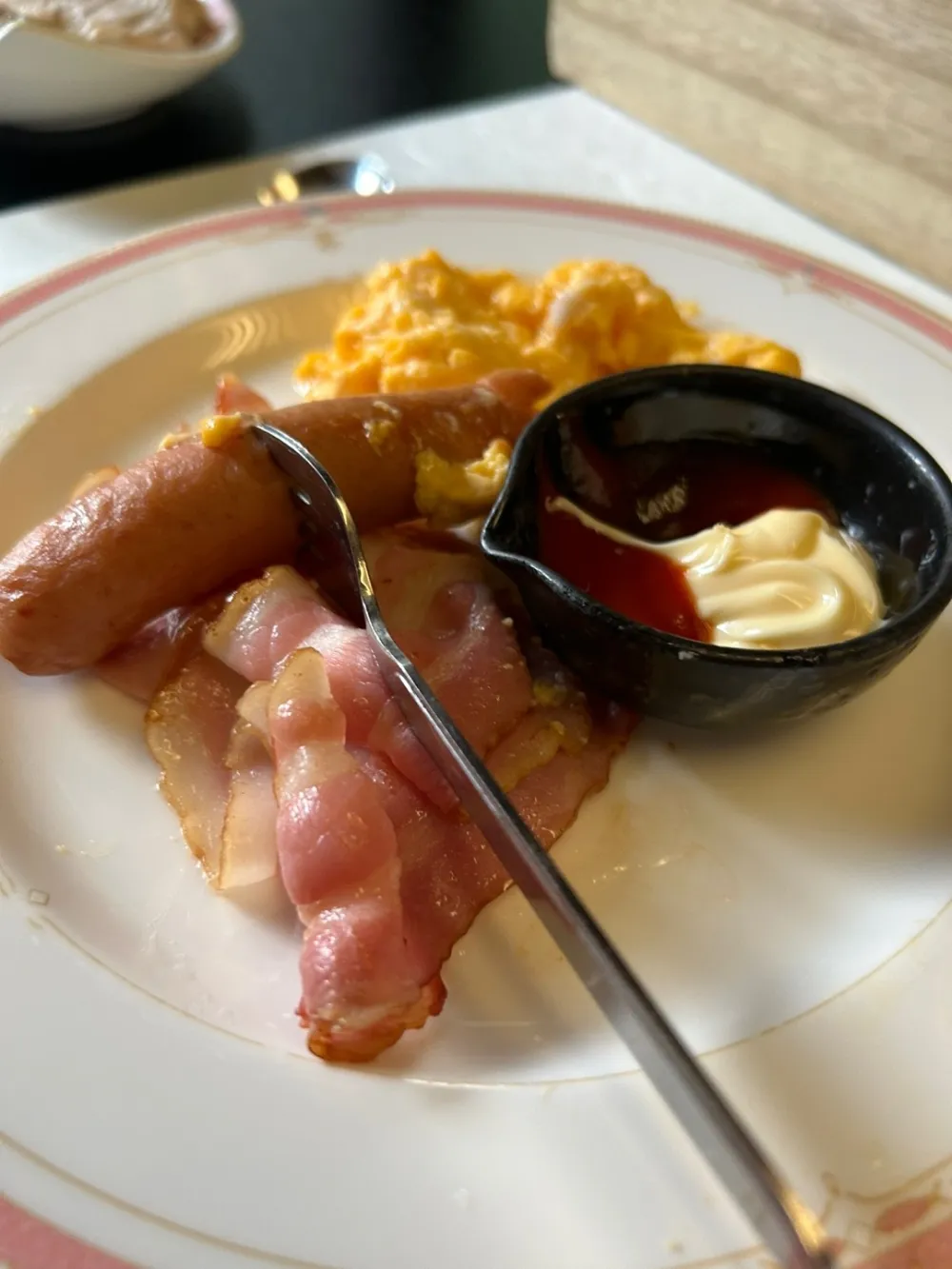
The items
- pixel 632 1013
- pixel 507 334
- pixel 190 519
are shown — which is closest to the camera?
pixel 632 1013

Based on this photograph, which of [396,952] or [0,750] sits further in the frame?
[0,750]

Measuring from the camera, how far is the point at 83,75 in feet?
8.37

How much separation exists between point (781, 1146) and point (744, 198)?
99.0 inches

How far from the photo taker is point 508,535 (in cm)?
147

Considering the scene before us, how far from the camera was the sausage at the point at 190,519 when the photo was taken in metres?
1.37

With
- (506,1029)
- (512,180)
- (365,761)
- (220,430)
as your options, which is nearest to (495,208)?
(512,180)

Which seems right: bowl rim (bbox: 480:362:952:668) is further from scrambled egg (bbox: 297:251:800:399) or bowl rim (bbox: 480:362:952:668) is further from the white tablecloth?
the white tablecloth

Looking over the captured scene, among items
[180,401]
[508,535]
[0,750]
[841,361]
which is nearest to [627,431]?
[508,535]

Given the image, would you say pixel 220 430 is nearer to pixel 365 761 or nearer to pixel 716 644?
pixel 365 761

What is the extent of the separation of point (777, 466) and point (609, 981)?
105cm

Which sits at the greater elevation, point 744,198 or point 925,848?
point 744,198

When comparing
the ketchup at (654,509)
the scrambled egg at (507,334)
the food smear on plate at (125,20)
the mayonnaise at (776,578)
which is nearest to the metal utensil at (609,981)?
the ketchup at (654,509)

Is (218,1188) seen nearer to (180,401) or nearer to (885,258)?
(180,401)

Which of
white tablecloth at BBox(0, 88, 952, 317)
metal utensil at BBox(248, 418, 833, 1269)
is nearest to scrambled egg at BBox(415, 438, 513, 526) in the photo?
metal utensil at BBox(248, 418, 833, 1269)
